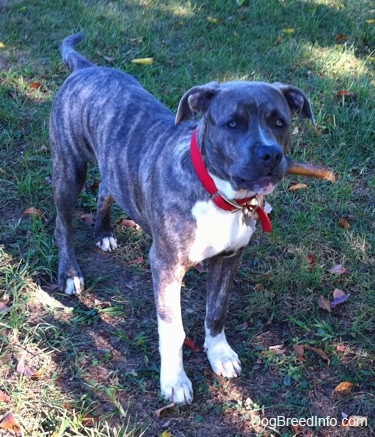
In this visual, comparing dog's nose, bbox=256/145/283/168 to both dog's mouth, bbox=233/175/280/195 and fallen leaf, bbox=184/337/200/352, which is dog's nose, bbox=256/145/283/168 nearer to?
dog's mouth, bbox=233/175/280/195

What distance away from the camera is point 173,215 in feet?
9.78

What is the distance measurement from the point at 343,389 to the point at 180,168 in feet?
4.63

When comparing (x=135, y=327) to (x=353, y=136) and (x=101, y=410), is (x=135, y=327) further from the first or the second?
(x=353, y=136)

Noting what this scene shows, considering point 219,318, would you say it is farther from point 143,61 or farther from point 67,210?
point 143,61

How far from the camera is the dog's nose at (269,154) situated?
8.66 ft

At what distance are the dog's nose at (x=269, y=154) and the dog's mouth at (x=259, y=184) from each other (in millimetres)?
82

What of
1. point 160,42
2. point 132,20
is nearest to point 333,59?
point 160,42

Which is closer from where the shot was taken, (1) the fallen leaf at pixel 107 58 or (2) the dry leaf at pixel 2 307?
(2) the dry leaf at pixel 2 307

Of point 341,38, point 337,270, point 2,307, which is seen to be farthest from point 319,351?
point 341,38

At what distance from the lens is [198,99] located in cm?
297

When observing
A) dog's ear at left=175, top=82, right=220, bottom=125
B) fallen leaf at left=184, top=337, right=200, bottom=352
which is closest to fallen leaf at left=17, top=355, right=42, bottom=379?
fallen leaf at left=184, top=337, right=200, bottom=352

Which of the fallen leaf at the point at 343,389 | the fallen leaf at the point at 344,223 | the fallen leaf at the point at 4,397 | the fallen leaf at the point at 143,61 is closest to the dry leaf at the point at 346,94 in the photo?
the fallen leaf at the point at 344,223

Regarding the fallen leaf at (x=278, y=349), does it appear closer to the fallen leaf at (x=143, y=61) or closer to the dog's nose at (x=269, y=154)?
the dog's nose at (x=269, y=154)

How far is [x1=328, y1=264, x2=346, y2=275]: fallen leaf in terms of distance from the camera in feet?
13.3
